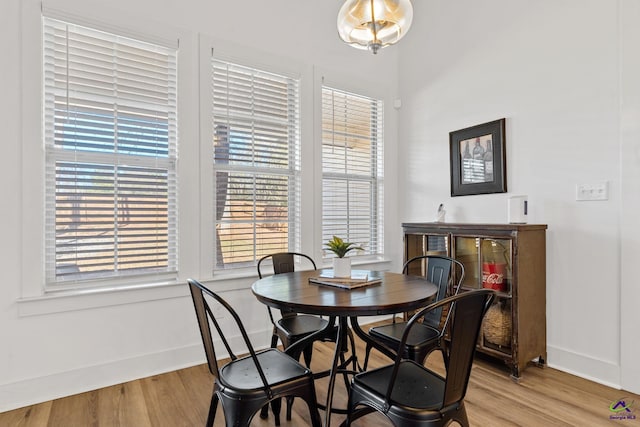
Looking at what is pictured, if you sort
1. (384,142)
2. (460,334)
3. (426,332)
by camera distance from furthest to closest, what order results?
(384,142) → (426,332) → (460,334)

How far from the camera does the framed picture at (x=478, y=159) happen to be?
123 inches

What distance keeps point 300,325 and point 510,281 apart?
157 cm

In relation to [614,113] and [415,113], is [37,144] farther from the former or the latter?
[614,113]

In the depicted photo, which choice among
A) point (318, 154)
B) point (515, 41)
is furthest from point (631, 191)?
point (318, 154)

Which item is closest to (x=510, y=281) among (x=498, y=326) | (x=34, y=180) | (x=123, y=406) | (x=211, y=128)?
(x=498, y=326)

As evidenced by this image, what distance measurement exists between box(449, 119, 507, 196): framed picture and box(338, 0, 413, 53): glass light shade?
161 cm

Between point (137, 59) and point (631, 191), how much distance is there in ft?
11.7

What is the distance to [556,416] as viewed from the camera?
2.09 meters

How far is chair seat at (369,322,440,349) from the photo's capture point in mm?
2037

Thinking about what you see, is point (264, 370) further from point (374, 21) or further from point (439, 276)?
point (374, 21)

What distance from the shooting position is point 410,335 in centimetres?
213

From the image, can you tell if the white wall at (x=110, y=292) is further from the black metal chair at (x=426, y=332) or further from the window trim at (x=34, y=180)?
the black metal chair at (x=426, y=332)

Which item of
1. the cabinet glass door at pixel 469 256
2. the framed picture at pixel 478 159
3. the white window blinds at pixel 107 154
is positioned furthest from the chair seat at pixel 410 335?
the white window blinds at pixel 107 154

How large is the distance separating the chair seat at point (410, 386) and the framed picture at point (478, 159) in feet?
6.84
